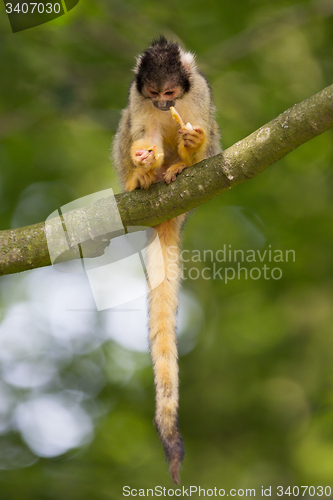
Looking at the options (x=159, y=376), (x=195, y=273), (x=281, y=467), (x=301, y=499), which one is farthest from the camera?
(x=195, y=273)

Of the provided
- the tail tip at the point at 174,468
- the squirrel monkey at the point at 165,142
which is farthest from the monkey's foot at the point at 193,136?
the tail tip at the point at 174,468

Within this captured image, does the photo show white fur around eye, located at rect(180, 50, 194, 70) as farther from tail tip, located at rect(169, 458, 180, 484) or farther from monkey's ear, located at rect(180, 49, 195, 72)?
tail tip, located at rect(169, 458, 180, 484)

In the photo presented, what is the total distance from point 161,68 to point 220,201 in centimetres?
272

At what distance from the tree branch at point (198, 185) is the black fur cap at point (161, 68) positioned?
92 centimetres

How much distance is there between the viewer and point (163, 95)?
3584mm

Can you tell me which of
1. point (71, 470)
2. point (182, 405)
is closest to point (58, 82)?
point (182, 405)

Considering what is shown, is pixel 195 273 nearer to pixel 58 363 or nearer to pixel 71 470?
pixel 58 363

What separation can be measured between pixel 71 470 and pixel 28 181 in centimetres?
370

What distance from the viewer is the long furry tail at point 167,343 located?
9.47ft

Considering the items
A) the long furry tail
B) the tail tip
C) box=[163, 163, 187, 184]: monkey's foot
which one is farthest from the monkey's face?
the tail tip

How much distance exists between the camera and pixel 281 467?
562 centimetres

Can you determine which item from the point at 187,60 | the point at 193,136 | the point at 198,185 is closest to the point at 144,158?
the point at 193,136

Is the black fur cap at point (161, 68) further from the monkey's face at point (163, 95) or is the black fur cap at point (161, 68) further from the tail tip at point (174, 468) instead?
the tail tip at point (174, 468)

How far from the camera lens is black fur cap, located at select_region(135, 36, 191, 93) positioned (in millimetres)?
3572
